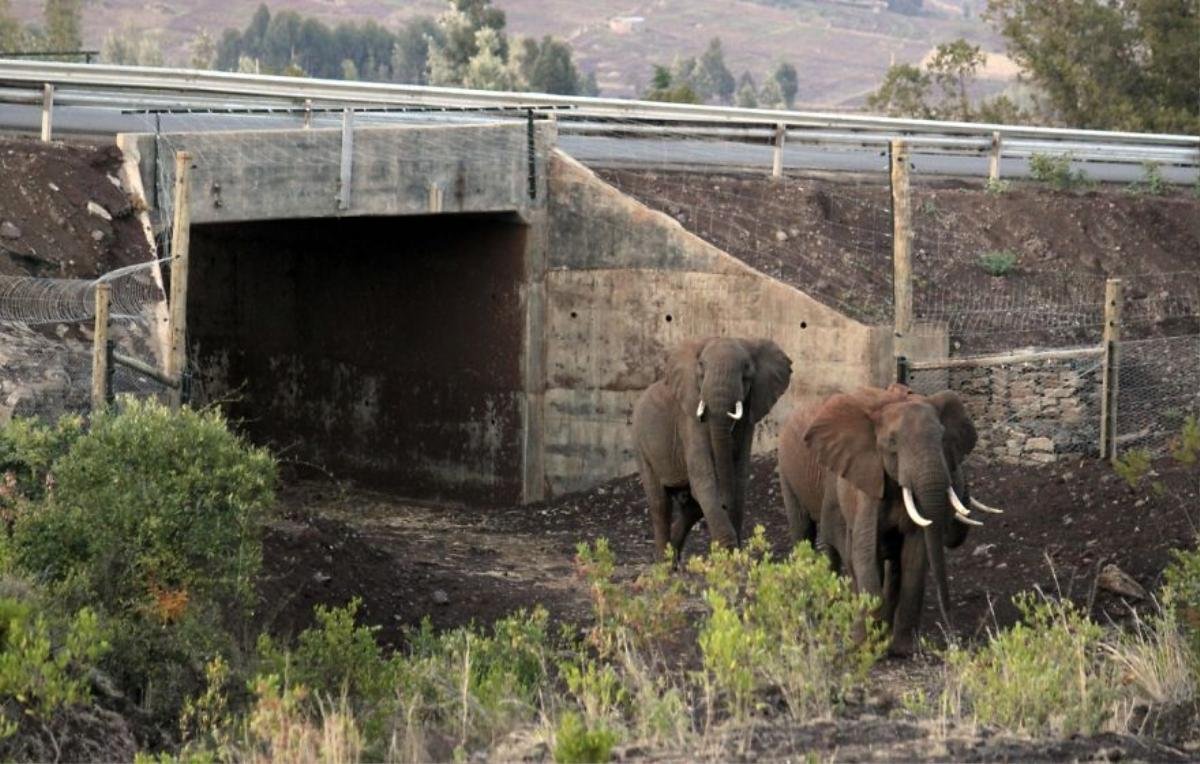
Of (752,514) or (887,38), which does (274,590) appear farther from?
(887,38)

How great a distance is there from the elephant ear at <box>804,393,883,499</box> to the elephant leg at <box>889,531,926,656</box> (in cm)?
39

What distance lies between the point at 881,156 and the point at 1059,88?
373 inches

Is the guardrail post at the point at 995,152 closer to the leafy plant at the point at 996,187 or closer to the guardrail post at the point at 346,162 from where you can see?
the leafy plant at the point at 996,187

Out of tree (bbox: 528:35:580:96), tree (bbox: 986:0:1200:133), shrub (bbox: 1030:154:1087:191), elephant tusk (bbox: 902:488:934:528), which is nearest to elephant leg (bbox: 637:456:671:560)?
elephant tusk (bbox: 902:488:934:528)

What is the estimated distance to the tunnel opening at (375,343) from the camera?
82.8 ft

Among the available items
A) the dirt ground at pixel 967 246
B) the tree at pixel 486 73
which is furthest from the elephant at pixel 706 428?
the tree at pixel 486 73

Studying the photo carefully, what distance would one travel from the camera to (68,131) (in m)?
26.1

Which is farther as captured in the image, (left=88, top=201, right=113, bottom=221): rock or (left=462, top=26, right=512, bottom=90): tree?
(left=462, top=26, right=512, bottom=90): tree

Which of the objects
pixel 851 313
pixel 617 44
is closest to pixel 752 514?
pixel 851 313

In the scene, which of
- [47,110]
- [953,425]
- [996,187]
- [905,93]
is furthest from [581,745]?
[905,93]

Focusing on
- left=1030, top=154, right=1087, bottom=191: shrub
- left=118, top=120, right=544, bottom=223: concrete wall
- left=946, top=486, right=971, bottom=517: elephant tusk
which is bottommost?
left=946, top=486, right=971, bottom=517: elephant tusk

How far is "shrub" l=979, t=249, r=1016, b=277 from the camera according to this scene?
26438 mm

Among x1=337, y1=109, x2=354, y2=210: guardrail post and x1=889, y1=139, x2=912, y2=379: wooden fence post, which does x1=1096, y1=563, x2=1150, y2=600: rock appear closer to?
x1=889, y1=139, x2=912, y2=379: wooden fence post

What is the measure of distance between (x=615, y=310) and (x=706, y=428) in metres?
6.29
